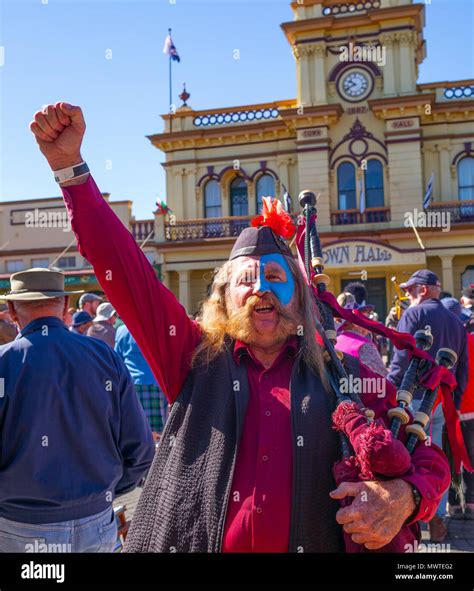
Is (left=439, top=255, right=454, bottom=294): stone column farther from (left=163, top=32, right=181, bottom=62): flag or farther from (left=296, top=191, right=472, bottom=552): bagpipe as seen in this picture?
(left=296, top=191, right=472, bottom=552): bagpipe

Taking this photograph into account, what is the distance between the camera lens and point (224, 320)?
105 inches

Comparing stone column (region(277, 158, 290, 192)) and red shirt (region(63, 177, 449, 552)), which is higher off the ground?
stone column (region(277, 158, 290, 192))

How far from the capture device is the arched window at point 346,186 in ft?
78.1

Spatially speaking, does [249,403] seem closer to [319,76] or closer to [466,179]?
[466,179]

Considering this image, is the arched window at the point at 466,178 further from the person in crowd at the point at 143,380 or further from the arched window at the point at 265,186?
the person in crowd at the point at 143,380

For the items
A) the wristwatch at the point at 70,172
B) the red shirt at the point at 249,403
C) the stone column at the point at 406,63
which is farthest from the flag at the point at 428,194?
the wristwatch at the point at 70,172

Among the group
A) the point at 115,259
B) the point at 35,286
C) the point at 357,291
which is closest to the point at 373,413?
the point at 115,259

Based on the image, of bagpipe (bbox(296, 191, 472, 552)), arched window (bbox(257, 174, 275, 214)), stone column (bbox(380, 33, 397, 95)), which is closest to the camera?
bagpipe (bbox(296, 191, 472, 552))

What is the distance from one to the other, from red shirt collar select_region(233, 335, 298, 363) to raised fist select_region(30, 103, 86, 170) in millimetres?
937

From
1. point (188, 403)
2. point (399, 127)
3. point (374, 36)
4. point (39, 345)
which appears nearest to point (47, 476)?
point (39, 345)

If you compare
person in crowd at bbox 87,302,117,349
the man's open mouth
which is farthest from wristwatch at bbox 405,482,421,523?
person in crowd at bbox 87,302,117,349

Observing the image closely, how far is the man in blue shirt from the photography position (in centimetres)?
313

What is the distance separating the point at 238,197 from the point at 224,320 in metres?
23.5
